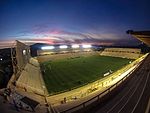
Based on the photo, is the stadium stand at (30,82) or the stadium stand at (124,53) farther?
the stadium stand at (124,53)

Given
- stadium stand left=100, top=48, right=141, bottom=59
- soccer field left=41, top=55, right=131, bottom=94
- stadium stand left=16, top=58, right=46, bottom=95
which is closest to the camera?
stadium stand left=16, top=58, right=46, bottom=95

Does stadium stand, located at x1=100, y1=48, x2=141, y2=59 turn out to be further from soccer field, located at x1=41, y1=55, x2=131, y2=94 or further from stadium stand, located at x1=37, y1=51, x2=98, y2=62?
soccer field, located at x1=41, y1=55, x2=131, y2=94

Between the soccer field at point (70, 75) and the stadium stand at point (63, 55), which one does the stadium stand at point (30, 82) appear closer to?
the soccer field at point (70, 75)

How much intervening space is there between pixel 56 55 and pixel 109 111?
50516mm

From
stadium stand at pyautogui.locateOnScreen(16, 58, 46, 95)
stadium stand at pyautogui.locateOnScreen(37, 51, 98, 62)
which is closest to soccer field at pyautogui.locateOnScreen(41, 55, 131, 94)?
stadium stand at pyautogui.locateOnScreen(16, 58, 46, 95)

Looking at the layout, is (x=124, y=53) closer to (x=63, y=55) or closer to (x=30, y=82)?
(x=63, y=55)

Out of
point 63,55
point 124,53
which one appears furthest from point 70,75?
point 124,53

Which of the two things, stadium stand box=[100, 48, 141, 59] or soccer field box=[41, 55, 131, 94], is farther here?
stadium stand box=[100, 48, 141, 59]

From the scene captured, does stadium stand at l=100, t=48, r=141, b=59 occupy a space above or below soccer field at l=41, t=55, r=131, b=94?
above

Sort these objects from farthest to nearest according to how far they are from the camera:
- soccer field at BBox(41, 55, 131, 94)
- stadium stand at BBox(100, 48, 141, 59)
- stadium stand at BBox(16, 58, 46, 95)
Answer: stadium stand at BBox(100, 48, 141, 59) → soccer field at BBox(41, 55, 131, 94) → stadium stand at BBox(16, 58, 46, 95)

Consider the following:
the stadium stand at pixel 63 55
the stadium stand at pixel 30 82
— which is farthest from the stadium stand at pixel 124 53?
the stadium stand at pixel 30 82

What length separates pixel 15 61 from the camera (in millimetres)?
16531

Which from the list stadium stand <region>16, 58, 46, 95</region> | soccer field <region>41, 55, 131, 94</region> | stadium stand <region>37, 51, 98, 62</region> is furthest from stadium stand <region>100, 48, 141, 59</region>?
stadium stand <region>16, 58, 46, 95</region>

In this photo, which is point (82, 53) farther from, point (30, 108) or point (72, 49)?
point (30, 108)
